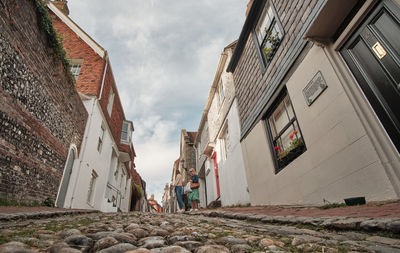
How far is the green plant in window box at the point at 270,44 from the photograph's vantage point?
662 cm

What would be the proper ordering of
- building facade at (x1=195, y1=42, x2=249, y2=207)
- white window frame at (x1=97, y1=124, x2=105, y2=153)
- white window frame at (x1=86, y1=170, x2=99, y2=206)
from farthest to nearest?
white window frame at (x1=97, y1=124, x2=105, y2=153) < white window frame at (x1=86, y1=170, x2=99, y2=206) < building facade at (x1=195, y1=42, x2=249, y2=207)

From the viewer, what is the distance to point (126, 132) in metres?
21.1

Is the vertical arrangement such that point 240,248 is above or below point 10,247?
below

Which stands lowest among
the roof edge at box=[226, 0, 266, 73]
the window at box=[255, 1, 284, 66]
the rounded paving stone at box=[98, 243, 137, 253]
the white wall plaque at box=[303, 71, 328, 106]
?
the rounded paving stone at box=[98, 243, 137, 253]

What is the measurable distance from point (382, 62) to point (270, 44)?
13.0 ft

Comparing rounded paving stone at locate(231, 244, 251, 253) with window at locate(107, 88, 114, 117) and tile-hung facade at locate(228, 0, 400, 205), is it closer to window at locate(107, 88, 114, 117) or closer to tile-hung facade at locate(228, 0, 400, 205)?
tile-hung facade at locate(228, 0, 400, 205)

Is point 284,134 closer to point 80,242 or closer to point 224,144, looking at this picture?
point 80,242

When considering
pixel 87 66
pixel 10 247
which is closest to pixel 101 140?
pixel 87 66

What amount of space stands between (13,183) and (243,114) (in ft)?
24.5

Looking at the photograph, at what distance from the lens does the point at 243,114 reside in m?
9.10

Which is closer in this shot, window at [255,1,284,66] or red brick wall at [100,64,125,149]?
window at [255,1,284,66]

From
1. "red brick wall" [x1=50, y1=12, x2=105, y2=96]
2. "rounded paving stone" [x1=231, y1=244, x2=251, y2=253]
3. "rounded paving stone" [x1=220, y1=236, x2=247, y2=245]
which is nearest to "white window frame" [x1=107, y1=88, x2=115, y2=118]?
"red brick wall" [x1=50, y1=12, x2=105, y2=96]

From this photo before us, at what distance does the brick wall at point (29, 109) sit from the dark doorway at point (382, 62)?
721 cm

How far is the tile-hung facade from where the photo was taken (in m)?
3.35
